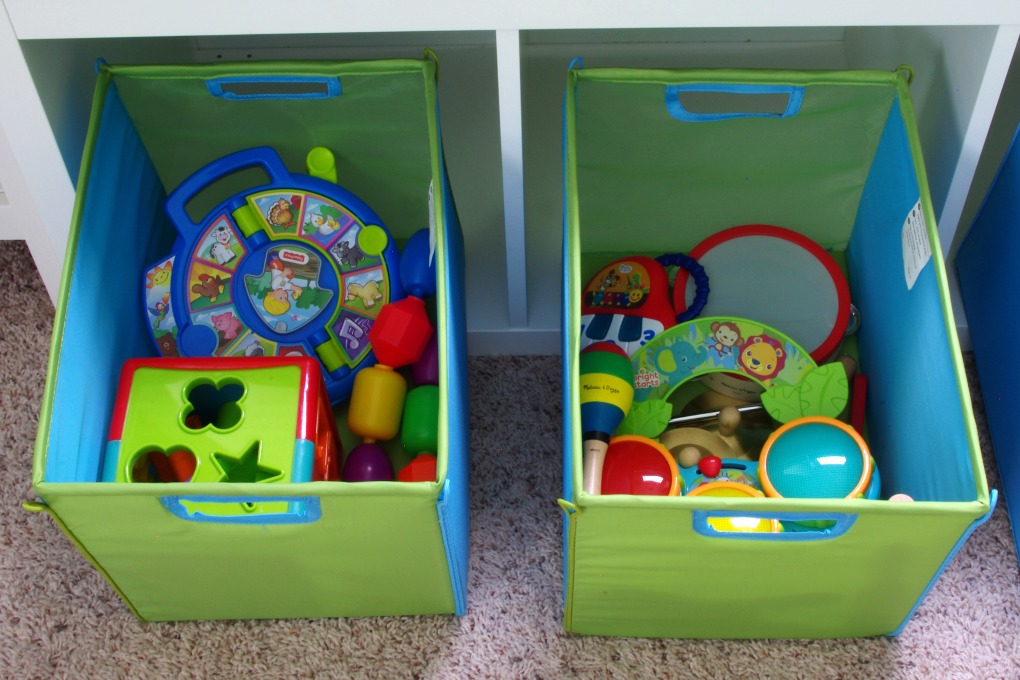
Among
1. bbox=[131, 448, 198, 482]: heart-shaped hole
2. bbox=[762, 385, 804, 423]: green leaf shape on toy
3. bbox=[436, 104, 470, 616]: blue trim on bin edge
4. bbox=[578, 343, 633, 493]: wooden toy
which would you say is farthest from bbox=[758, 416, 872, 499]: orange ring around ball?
bbox=[131, 448, 198, 482]: heart-shaped hole

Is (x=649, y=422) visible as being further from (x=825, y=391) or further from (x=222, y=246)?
(x=222, y=246)

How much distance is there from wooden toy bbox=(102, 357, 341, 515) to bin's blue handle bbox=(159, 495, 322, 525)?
8cm

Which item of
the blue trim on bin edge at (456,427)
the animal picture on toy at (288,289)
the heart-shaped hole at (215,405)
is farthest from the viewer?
the animal picture on toy at (288,289)

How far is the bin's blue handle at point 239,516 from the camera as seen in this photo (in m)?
0.83

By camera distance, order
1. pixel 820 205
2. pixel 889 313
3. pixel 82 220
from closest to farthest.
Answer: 1. pixel 82 220
2. pixel 889 313
3. pixel 820 205

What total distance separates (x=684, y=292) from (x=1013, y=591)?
0.45m

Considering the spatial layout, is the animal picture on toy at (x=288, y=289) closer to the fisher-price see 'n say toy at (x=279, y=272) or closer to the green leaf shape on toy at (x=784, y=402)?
the fisher-price see 'n say toy at (x=279, y=272)

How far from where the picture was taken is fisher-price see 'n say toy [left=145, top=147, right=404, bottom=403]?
1.11 metres

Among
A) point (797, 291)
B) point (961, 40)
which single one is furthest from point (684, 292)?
point (961, 40)

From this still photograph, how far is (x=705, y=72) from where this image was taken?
98 centimetres

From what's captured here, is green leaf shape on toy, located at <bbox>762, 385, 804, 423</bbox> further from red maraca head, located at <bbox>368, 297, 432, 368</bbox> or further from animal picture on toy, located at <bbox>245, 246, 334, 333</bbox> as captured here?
animal picture on toy, located at <bbox>245, 246, 334, 333</bbox>

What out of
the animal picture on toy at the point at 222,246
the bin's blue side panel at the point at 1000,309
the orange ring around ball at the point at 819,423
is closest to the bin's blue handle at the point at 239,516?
the animal picture on toy at the point at 222,246

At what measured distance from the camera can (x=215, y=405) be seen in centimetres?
106

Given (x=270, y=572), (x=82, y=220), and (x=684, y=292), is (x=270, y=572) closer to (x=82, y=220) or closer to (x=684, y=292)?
(x=82, y=220)
